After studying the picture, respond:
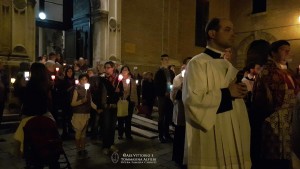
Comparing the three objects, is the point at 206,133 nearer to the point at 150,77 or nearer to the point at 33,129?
the point at 33,129

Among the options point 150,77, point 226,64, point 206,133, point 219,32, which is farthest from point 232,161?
point 150,77

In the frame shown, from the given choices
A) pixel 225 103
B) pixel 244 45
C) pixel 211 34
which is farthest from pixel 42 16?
pixel 225 103

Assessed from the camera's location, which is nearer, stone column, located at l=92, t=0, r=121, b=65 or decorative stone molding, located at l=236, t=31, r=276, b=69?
stone column, located at l=92, t=0, r=121, b=65

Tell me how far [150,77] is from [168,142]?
4205mm

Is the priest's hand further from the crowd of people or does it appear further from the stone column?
the stone column

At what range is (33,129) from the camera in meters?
3.52

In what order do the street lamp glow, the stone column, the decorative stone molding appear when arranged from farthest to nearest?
the decorative stone molding < the street lamp glow < the stone column

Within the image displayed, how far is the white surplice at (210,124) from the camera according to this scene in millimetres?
2148

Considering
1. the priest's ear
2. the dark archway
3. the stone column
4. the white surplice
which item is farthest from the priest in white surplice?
the dark archway

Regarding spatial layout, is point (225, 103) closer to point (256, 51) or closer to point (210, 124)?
point (210, 124)

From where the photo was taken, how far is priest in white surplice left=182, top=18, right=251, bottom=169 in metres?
2.15

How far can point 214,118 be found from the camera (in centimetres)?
217

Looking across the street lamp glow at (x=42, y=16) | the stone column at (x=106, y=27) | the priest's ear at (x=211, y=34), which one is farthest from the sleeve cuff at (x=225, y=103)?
the street lamp glow at (x=42, y=16)

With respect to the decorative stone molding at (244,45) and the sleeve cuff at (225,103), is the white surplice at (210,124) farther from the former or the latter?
the decorative stone molding at (244,45)
